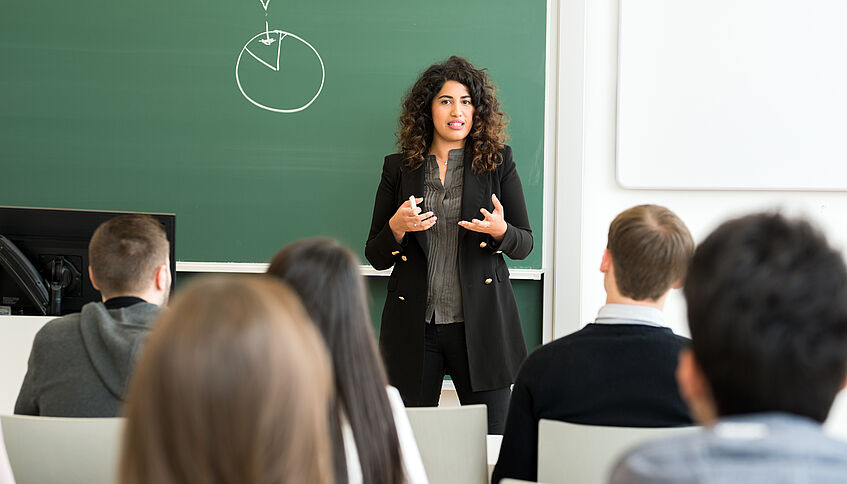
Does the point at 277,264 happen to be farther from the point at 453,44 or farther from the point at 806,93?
the point at 806,93

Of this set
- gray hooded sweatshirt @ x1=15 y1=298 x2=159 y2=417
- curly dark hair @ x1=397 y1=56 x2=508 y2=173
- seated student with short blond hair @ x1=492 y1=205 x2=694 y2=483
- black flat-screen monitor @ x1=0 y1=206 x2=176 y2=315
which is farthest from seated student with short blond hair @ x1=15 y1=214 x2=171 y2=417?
curly dark hair @ x1=397 y1=56 x2=508 y2=173

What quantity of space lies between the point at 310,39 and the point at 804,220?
9.67 ft

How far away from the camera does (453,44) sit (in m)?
3.45

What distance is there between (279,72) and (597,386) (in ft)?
8.08

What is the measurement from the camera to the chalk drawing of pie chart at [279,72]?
3490 millimetres

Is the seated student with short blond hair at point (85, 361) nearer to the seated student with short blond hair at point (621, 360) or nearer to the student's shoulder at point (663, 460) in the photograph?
the seated student with short blond hair at point (621, 360)

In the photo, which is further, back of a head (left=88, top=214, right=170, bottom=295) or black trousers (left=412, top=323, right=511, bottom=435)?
black trousers (left=412, top=323, right=511, bottom=435)

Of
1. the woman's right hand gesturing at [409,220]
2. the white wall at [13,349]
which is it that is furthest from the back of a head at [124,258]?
the woman's right hand gesturing at [409,220]

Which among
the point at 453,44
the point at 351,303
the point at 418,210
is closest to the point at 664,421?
the point at 351,303

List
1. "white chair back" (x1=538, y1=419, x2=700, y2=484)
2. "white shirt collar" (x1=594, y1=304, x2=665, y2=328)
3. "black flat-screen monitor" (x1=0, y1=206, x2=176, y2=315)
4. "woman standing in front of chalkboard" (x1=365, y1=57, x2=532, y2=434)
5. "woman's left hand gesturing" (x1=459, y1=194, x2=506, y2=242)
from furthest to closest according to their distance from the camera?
"woman standing in front of chalkboard" (x1=365, y1=57, x2=532, y2=434) → "woman's left hand gesturing" (x1=459, y1=194, x2=506, y2=242) → "black flat-screen monitor" (x1=0, y1=206, x2=176, y2=315) → "white shirt collar" (x1=594, y1=304, x2=665, y2=328) → "white chair back" (x1=538, y1=419, x2=700, y2=484)

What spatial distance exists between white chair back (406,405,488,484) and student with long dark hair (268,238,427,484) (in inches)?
17.1

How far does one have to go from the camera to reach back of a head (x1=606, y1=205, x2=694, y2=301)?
5.50ft

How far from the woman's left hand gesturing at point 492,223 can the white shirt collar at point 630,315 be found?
964 millimetres

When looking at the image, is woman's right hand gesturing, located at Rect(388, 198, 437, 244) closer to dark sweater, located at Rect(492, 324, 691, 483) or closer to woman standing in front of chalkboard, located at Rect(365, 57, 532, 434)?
woman standing in front of chalkboard, located at Rect(365, 57, 532, 434)
